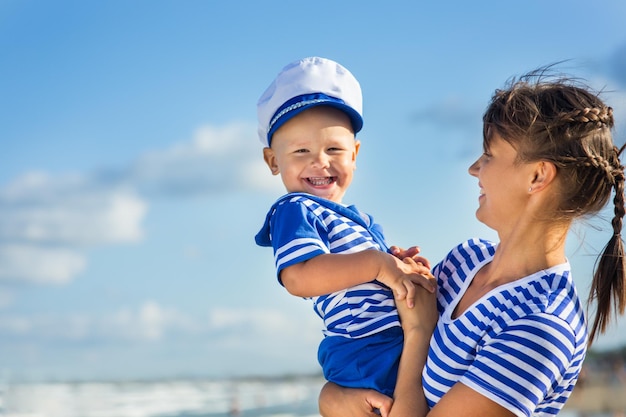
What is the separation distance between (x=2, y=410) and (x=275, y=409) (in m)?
4.87

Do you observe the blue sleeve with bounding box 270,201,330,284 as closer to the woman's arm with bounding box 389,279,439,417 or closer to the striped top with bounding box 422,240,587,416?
the woman's arm with bounding box 389,279,439,417

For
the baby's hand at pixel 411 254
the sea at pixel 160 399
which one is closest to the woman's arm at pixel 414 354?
the baby's hand at pixel 411 254

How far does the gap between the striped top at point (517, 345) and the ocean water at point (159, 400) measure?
34.7ft

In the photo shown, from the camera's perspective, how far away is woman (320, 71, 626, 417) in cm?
225

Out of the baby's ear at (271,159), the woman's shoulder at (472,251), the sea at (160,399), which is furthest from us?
→ the sea at (160,399)

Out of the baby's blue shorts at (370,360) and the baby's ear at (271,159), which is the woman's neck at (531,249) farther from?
the baby's ear at (271,159)

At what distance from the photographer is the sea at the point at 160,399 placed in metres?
12.1

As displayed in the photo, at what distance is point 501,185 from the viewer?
2457mm

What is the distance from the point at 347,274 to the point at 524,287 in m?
0.54

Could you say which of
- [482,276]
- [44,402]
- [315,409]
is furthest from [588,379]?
[482,276]

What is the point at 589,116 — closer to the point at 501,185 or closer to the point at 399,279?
the point at 501,185

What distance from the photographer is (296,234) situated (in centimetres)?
A: 256

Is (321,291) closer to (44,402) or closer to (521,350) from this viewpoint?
(521,350)

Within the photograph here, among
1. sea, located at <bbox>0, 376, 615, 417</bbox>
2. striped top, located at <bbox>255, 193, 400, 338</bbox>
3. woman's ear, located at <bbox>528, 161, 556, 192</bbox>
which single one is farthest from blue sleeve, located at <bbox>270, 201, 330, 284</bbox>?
sea, located at <bbox>0, 376, 615, 417</bbox>
